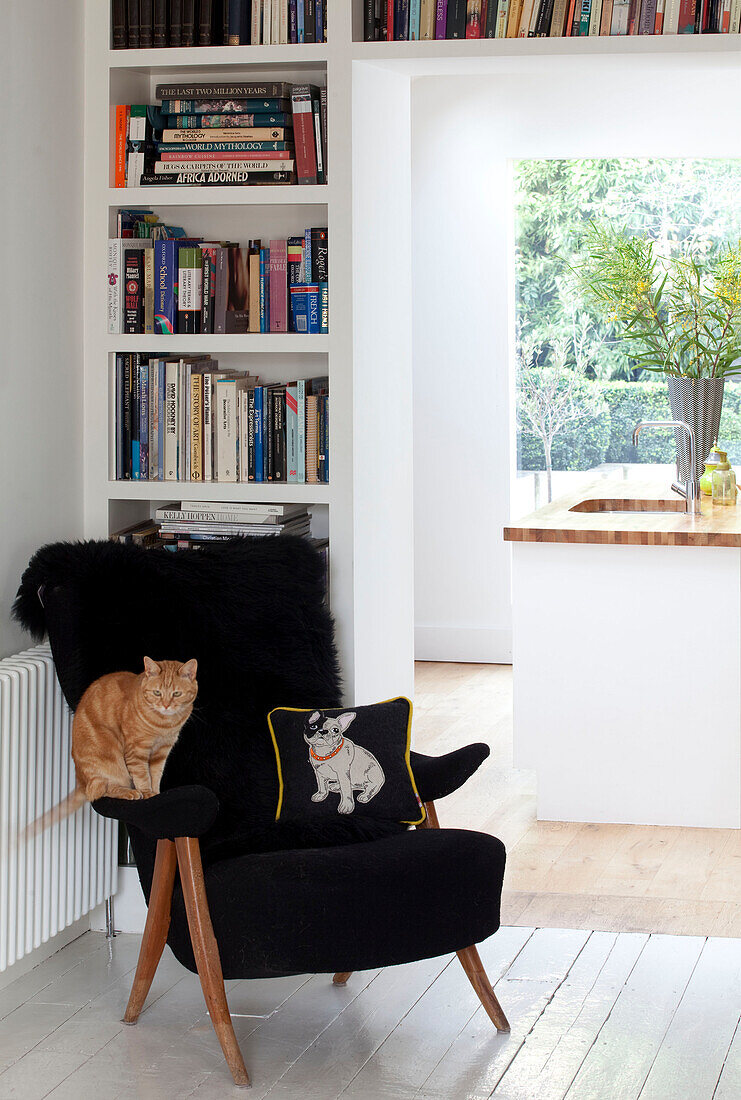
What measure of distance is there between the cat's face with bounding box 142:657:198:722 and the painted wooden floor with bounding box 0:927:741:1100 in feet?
2.25

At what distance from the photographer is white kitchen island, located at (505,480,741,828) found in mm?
3912

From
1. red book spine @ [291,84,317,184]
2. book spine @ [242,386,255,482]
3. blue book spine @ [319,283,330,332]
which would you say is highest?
red book spine @ [291,84,317,184]

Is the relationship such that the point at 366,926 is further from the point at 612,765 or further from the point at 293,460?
the point at 612,765

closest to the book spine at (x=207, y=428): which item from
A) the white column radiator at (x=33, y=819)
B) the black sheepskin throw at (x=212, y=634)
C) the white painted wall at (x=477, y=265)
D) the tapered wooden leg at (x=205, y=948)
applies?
the black sheepskin throw at (x=212, y=634)

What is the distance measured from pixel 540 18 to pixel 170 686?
6.08ft

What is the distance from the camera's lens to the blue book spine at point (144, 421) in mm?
3295

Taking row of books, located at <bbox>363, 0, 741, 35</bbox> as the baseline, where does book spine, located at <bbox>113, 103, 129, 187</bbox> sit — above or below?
below

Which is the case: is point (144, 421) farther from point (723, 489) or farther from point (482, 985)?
point (723, 489)

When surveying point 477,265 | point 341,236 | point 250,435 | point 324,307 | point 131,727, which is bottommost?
point 131,727

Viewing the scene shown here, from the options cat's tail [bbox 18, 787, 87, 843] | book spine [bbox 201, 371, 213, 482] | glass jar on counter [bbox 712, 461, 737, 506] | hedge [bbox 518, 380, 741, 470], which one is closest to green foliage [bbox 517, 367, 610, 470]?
hedge [bbox 518, 380, 741, 470]

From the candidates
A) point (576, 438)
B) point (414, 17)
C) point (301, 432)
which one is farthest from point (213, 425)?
point (576, 438)

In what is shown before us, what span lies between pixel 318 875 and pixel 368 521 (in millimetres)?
1146

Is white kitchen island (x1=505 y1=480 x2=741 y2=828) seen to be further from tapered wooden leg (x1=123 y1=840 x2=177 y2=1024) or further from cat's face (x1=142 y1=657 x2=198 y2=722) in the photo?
tapered wooden leg (x1=123 y1=840 x2=177 y2=1024)

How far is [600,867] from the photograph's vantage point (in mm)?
3652
